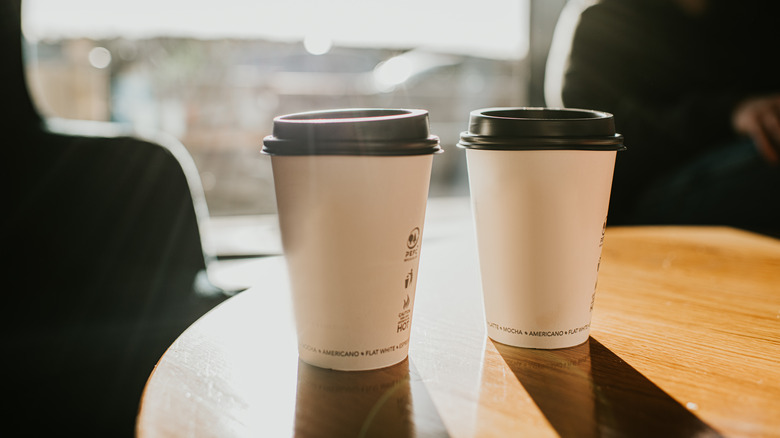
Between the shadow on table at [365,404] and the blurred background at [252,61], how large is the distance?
1943 mm

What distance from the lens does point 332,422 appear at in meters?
0.43

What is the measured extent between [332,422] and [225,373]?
0.13 metres

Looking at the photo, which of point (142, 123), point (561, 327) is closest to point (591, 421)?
point (561, 327)

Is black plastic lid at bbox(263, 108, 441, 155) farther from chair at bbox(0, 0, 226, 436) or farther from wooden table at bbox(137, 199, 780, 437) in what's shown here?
chair at bbox(0, 0, 226, 436)

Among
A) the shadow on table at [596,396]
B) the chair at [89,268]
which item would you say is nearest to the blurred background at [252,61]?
the chair at [89,268]

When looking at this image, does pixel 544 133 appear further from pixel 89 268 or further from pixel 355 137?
pixel 89 268

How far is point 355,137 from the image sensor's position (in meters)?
0.46

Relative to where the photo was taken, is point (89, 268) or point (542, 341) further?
point (89, 268)

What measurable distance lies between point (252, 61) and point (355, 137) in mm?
2513

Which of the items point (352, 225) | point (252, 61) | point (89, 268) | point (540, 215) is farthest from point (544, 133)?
point (252, 61)

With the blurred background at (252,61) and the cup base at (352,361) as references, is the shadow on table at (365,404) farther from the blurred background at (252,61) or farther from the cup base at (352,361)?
the blurred background at (252,61)

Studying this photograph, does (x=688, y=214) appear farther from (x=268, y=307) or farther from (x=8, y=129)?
→ (x=8, y=129)

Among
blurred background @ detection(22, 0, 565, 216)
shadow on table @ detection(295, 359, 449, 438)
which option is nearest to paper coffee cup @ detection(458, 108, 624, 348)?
shadow on table @ detection(295, 359, 449, 438)

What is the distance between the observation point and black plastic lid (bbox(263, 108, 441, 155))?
46 centimetres
